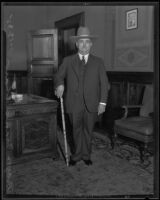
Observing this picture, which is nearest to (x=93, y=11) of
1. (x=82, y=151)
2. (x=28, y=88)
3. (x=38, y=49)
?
(x=38, y=49)

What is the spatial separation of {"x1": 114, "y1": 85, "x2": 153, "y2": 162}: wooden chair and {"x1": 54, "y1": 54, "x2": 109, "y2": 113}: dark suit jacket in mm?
720

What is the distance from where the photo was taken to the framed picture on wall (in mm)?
4480

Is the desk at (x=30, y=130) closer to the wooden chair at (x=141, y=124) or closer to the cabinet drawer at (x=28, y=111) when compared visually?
the cabinet drawer at (x=28, y=111)

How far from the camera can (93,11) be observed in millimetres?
5598

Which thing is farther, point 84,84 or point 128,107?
point 128,107

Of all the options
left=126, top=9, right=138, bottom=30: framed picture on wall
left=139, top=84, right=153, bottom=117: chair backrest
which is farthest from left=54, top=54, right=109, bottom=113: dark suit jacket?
left=126, top=9, right=138, bottom=30: framed picture on wall

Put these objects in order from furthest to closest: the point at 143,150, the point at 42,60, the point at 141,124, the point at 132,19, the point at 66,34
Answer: the point at 66,34, the point at 42,60, the point at 132,19, the point at 143,150, the point at 141,124

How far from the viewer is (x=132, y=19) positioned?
4559 mm

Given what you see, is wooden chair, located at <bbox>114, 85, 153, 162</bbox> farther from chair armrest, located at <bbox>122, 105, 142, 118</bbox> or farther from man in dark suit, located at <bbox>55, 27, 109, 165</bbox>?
man in dark suit, located at <bbox>55, 27, 109, 165</bbox>

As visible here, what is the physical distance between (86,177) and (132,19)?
2.78 metres

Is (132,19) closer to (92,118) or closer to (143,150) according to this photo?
(92,118)

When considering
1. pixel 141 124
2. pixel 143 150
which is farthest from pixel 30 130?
pixel 143 150

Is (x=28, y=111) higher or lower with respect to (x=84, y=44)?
lower

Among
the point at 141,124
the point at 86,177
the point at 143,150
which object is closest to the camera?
the point at 86,177
